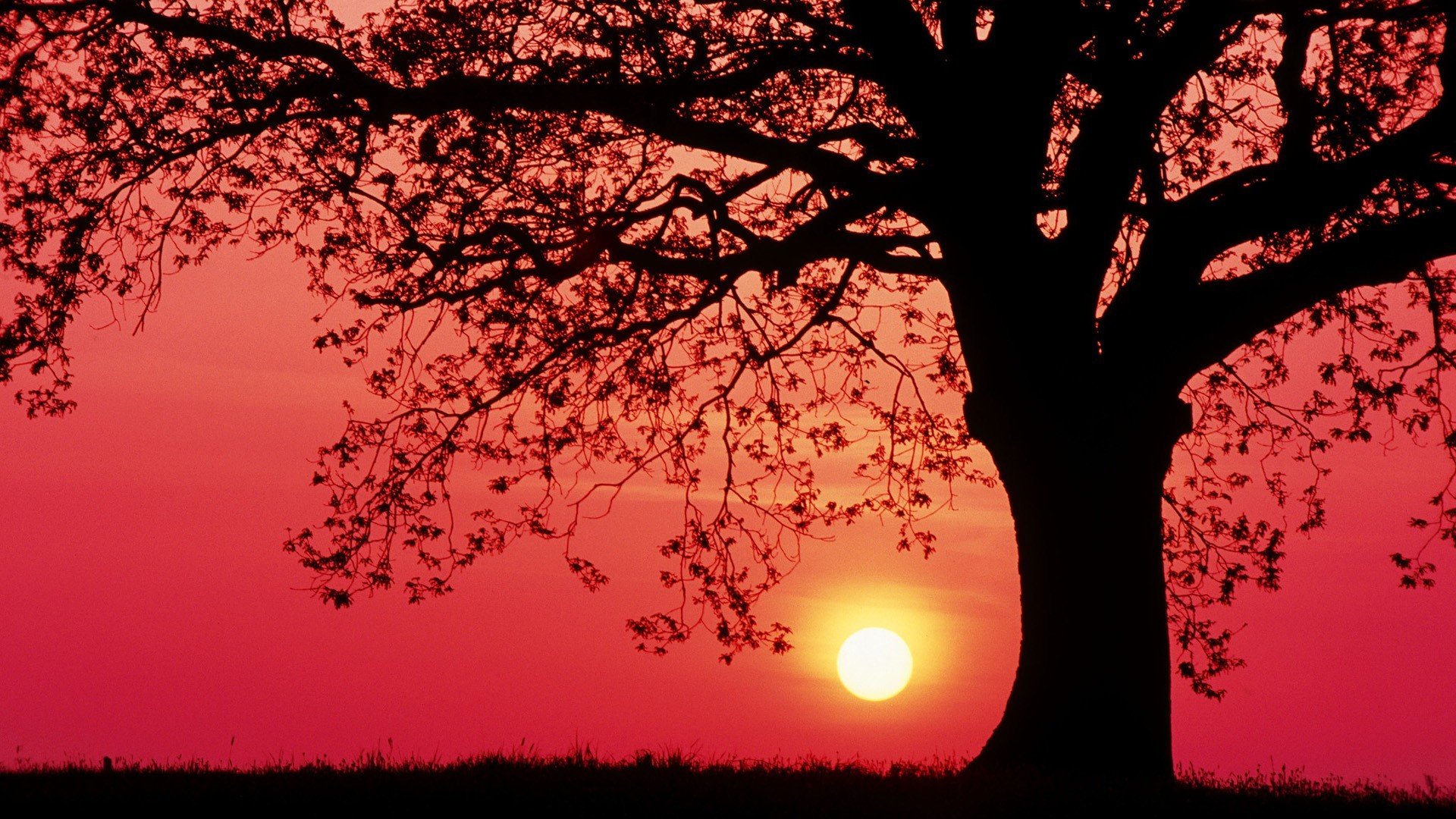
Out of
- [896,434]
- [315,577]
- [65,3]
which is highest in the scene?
[65,3]

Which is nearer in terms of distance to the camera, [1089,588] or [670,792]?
[670,792]

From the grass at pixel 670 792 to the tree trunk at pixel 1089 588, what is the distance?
3.73ft

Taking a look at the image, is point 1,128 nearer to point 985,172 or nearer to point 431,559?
point 431,559

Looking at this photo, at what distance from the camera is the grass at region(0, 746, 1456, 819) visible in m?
9.88

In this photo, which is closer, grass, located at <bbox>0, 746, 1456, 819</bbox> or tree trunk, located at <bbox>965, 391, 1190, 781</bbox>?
grass, located at <bbox>0, 746, 1456, 819</bbox>

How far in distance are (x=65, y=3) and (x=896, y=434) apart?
10.7m

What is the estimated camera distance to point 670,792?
10.1 metres

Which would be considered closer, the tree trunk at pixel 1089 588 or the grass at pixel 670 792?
the grass at pixel 670 792

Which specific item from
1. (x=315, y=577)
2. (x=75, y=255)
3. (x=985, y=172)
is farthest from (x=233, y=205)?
(x=985, y=172)

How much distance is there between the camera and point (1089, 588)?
43.1 feet

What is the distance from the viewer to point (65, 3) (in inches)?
576

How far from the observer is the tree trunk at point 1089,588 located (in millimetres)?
12977

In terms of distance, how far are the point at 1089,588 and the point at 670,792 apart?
16.7ft

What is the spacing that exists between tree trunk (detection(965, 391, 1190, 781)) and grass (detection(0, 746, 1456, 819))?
1138 mm
